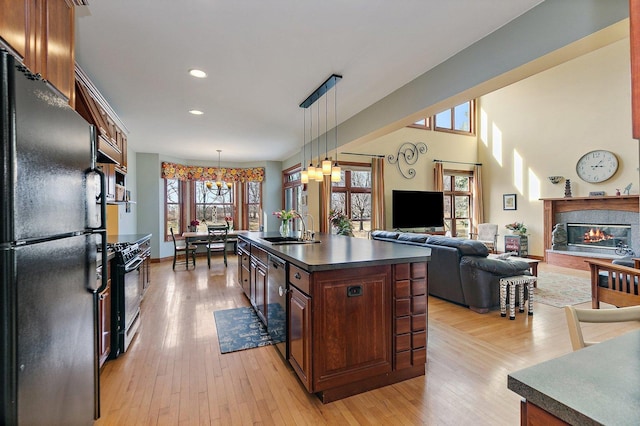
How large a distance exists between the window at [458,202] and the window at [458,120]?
1294 mm

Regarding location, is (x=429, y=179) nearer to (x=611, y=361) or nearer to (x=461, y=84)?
(x=461, y=84)

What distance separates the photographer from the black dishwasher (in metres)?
2.43

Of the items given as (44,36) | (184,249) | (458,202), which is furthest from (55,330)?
(458,202)

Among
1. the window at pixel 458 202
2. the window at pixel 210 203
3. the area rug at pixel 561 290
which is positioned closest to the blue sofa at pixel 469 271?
the area rug at pixel 561 290

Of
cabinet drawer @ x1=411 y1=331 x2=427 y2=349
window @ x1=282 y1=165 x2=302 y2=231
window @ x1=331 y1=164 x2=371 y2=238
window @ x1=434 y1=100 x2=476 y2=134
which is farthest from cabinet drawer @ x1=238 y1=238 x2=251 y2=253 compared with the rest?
window @ x1=434 y1=100 x2=476 y2=134

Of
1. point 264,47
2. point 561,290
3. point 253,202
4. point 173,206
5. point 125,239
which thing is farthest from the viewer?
point 253,202

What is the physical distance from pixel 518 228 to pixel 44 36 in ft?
29.7

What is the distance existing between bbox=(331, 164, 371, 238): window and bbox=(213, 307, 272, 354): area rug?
3.95 m

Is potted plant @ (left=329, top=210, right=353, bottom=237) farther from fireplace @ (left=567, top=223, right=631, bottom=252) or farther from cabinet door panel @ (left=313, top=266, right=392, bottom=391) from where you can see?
fireplace @ (left=567, top=223, right=631, bottom=252)

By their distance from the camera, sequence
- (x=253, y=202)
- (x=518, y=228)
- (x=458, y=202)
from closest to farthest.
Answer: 1. (x=518, y=228)
2. (x=253, y=202)
3. (x=458, y=202)

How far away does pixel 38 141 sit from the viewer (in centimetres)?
107

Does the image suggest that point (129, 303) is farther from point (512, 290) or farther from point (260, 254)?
point (512, 290)

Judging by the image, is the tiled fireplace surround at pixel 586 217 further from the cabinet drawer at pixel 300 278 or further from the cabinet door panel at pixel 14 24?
the cabinet door panel at pixel 14 24

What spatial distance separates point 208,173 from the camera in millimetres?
8180
